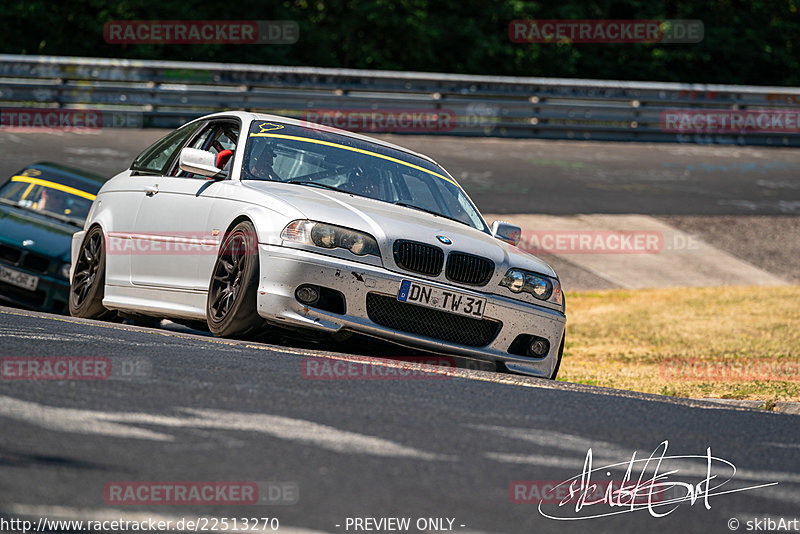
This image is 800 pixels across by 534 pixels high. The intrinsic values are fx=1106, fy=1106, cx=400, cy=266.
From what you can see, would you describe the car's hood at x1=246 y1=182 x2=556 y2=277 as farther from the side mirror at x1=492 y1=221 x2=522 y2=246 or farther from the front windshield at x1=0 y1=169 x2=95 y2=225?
the front windshield at x1=0 y1=169 x2=95 y2=225

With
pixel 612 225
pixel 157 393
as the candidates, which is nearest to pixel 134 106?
pixel 612 225

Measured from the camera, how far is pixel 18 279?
1020cm

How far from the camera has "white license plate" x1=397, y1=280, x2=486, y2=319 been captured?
6.28m

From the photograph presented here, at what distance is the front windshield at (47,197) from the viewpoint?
37.0ft

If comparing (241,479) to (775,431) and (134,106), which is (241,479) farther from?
(134,106)

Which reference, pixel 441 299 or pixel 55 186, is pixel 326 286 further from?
pixel 55 186

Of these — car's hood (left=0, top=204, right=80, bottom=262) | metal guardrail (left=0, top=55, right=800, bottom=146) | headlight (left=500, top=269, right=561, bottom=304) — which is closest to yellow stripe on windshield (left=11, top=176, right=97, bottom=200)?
car's hood (left=0, top=204, right=80, bottom=262)

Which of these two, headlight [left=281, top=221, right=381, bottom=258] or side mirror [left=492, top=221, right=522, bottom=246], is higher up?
side mirror [left=492, top=221, right=522, bottom=246]

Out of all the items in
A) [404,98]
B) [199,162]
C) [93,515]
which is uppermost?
[404,98]

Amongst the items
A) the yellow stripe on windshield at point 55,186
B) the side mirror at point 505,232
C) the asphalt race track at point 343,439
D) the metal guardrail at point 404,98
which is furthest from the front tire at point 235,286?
the metal guardrail at point 404,98

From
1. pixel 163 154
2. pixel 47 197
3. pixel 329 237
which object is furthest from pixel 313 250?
pixel 47 197

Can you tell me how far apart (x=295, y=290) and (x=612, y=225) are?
10.5m

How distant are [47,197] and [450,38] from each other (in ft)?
77.2

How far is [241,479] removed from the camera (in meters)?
3.46
